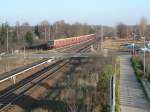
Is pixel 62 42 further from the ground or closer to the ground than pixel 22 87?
further from the ground

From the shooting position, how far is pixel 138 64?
37688mm

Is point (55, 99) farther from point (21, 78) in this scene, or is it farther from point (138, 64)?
point (138, 64)

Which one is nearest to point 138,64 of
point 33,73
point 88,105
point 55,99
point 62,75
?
point 62,75

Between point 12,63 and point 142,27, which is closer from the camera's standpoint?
point 12,63

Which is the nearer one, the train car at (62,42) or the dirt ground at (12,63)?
the dirt ground at (12,63)

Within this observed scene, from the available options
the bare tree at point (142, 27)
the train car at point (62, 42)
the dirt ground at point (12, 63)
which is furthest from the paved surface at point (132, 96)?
the bare tree at point (142, 27)

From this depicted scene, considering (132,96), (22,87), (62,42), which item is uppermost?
(62,42)

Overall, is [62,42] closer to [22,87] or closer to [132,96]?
[22,87]

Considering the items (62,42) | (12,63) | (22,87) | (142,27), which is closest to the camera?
(22,87)

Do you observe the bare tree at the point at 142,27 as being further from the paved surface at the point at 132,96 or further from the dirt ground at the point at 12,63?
the paved surface at the point at 132,96

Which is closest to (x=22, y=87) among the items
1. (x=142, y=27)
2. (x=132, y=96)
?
(x=132, y=96)

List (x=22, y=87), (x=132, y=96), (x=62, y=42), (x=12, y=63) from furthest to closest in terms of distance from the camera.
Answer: (x=62, y=42), (x=12, y=63), (x=22, y=87), (x=132, y=96)

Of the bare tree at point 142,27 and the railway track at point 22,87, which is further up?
the bare tree at point 142,27

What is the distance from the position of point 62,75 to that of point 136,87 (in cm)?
1273
